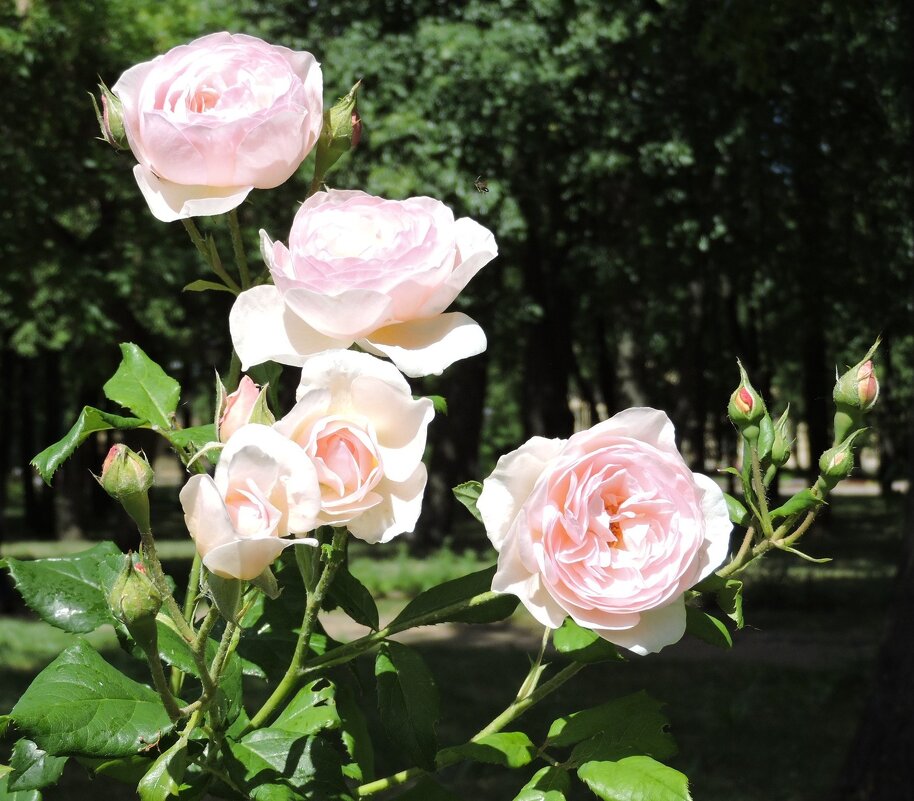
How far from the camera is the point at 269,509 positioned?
2.54ft

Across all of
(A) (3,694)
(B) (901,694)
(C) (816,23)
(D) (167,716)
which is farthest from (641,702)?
(C) (816,23)

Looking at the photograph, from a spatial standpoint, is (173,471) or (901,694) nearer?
(901,694)

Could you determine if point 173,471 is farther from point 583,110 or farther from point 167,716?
point 167,716

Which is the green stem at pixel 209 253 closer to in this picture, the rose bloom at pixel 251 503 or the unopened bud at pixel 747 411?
the rose bloom at pixel 251 503

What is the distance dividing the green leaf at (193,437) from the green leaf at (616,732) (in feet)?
1.37

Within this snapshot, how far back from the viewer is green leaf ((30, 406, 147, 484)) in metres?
1.10

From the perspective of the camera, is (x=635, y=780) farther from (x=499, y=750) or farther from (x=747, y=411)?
(x=747, y=411)

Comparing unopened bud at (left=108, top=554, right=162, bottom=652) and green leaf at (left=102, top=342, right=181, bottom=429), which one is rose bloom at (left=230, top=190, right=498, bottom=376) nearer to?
unopened bud at (left=108, top=554, right=162, bottom=652)

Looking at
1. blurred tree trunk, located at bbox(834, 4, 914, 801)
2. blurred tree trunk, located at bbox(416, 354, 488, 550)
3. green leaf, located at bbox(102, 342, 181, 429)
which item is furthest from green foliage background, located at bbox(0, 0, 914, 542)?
green leaf, located at bbox(102, 342, 181, 429)

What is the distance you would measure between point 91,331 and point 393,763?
5.71 meters

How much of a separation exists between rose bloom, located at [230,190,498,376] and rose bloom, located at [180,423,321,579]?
0.11 metres

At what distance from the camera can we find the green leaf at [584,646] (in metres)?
0.96

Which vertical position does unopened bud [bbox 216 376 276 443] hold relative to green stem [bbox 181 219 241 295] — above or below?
below

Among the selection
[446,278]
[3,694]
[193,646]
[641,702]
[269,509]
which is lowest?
[3,694]
